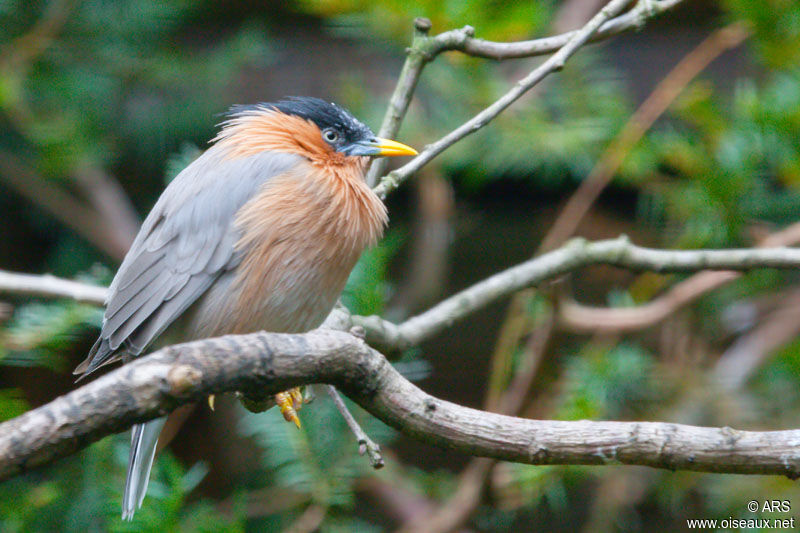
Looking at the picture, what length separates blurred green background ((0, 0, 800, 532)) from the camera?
3014 millimetres

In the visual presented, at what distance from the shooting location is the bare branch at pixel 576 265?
2598 mm

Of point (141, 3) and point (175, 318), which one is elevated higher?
point (141, 3)

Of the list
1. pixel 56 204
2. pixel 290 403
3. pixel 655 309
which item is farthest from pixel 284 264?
pixel 56 204

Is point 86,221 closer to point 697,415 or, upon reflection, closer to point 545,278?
point 545,278

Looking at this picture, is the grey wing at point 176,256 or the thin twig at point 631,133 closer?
the grey wing at point 176,256

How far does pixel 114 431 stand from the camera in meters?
1.24

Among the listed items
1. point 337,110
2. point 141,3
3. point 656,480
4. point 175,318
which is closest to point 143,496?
point 175,318

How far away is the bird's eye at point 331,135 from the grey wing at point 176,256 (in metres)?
0.26

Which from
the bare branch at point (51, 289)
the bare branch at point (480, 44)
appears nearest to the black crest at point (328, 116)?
the bare branch at point (480, 44)

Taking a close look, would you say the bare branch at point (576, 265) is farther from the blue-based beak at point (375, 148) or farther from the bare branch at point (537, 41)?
the bare branch at point (537, 41)

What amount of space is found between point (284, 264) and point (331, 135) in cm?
58

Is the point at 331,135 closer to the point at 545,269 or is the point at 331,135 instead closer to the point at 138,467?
A: the point at 545,269

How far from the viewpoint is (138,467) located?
2.46 meters

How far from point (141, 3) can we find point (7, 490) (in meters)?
2.36
